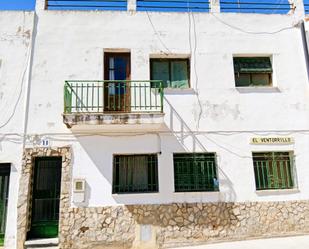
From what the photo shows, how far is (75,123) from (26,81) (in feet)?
7.36

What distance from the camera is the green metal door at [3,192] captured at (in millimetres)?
7281

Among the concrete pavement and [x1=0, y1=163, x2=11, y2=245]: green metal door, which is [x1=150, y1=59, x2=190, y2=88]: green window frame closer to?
the concrete pavement

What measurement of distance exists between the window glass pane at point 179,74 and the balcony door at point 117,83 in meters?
1.40

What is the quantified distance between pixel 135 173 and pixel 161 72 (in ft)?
10.7

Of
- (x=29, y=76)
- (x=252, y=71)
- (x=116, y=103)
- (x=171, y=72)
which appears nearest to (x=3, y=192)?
(x=29, y=76)

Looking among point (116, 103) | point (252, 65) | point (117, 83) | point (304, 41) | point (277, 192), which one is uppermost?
point (304, 41)

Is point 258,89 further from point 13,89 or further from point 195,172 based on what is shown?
point 13,89

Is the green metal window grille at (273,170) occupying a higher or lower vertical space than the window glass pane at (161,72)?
lower

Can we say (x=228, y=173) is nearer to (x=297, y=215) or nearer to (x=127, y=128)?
(x=297, y=215)

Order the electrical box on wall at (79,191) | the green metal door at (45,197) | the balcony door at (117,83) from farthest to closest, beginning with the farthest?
the balcony door at (117,83)
the green metal door at (45,197)
the electrical box on wall at (79,191)

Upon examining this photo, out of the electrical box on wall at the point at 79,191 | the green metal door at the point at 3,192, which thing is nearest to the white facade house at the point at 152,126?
the electrical box on wall at the point at 79,191

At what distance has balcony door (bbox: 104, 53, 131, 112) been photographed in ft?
27.0

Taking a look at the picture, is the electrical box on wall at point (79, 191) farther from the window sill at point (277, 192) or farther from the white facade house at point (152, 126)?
the window sill at point (277, 192)

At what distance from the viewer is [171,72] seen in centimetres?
868
